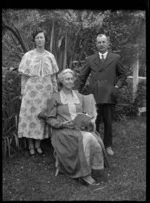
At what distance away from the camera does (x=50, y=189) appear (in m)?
3.32

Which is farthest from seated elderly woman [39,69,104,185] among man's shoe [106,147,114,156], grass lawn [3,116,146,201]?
man's shoe [106,147,114,156]

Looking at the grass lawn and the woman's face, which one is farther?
the woman's face

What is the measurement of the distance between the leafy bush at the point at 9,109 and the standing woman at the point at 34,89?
0.76 ft

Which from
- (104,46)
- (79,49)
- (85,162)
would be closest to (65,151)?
(85,162)

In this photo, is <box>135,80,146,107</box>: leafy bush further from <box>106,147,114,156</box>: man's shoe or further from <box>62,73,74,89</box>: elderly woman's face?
<box>62,73,74,89</box>: elderly woman's face

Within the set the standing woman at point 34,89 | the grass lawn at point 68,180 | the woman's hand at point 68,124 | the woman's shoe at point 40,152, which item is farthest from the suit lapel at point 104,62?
the woman's shoe at point 40,152

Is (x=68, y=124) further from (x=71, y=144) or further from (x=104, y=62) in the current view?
(x=104, y=62)

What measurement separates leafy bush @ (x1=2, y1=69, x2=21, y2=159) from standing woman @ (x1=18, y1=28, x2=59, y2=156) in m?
0.23

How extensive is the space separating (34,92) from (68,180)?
1.36m

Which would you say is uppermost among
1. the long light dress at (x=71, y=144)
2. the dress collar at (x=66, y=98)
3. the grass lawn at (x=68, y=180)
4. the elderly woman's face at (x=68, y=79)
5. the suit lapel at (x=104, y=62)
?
the suit lapel at (x=104, y=62)

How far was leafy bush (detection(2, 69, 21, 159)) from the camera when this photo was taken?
4.12 m

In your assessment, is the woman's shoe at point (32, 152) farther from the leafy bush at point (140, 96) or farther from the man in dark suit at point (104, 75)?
the leafy bush at point (140, 96)

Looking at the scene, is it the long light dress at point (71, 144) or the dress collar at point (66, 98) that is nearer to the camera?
the long light dress at point (71, 144)

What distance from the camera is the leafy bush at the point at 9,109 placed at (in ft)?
13.5
